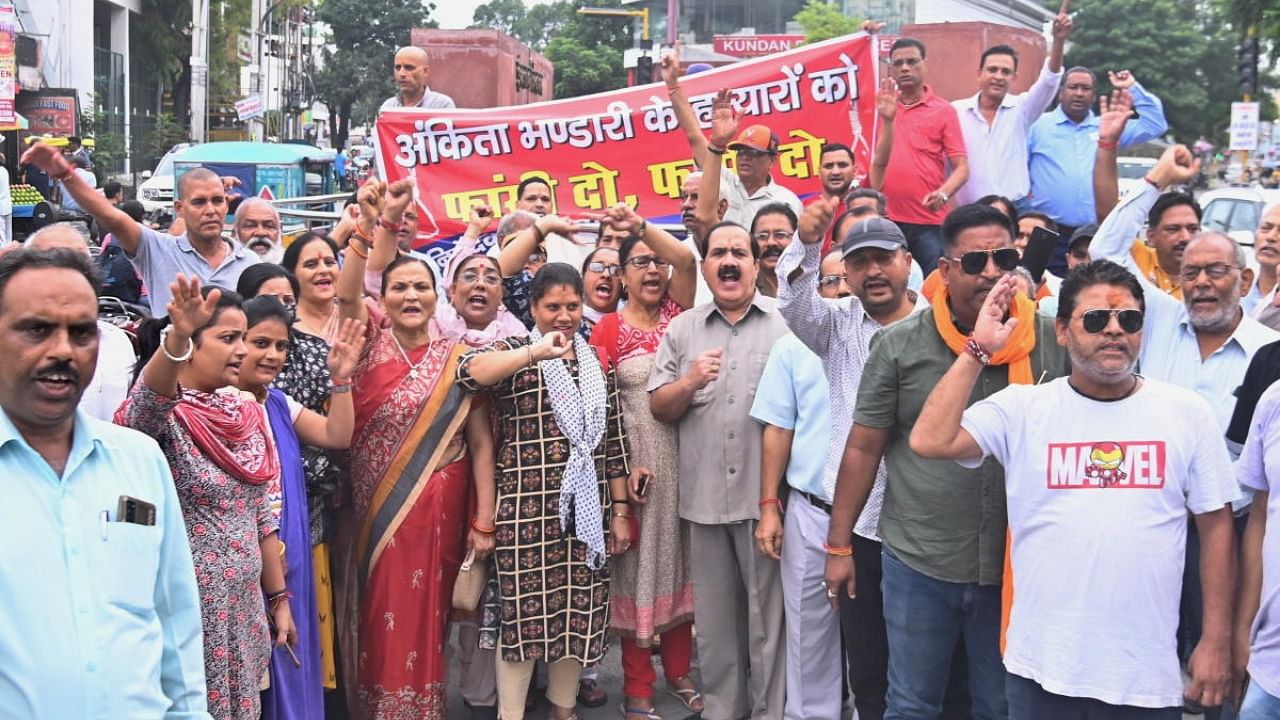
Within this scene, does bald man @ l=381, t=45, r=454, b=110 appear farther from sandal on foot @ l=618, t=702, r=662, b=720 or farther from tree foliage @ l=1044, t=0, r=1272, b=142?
tree foliage @ l=1044, t=0, r=1272, b=142

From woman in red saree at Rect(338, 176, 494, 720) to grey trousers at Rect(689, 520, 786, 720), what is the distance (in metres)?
0.89

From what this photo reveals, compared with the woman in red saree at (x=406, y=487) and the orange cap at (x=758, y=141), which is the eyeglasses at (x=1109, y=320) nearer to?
the woman in red saree at (x=406, y=487)

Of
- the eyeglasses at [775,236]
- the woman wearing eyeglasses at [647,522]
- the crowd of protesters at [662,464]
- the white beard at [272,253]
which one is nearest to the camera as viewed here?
the crowd of protesters at [662,464]

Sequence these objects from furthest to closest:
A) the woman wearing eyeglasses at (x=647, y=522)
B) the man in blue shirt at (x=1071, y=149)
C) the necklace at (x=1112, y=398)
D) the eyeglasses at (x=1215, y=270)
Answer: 1. the man in blue shirt at (x=1071, y=149)
2. the woman wearing eyeglasses at (x=647, y=522)
3. the eyeglasses at (x=1215, y=270)
4. the necklace at (x=1112, y=398)

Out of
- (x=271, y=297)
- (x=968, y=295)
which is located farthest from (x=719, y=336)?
(x=271, y=297)

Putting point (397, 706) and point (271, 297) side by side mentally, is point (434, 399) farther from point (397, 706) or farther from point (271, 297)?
point (397, 706)

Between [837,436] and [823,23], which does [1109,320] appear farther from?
[823,23]

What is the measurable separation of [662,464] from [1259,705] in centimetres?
255

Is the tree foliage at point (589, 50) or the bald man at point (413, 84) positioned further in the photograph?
the tree foliage at point (589, 50)

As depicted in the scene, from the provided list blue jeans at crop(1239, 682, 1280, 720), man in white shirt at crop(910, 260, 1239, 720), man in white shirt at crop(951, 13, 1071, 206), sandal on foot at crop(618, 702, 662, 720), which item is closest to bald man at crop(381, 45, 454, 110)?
man in white shirt at crop(951, 13, 1071, 206)

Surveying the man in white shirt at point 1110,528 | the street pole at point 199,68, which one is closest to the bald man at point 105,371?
the man in white shirt at point 1110,528

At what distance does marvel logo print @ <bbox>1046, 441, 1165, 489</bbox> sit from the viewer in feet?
11.1

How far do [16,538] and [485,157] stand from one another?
19.2 feet

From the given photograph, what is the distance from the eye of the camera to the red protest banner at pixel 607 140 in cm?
793
